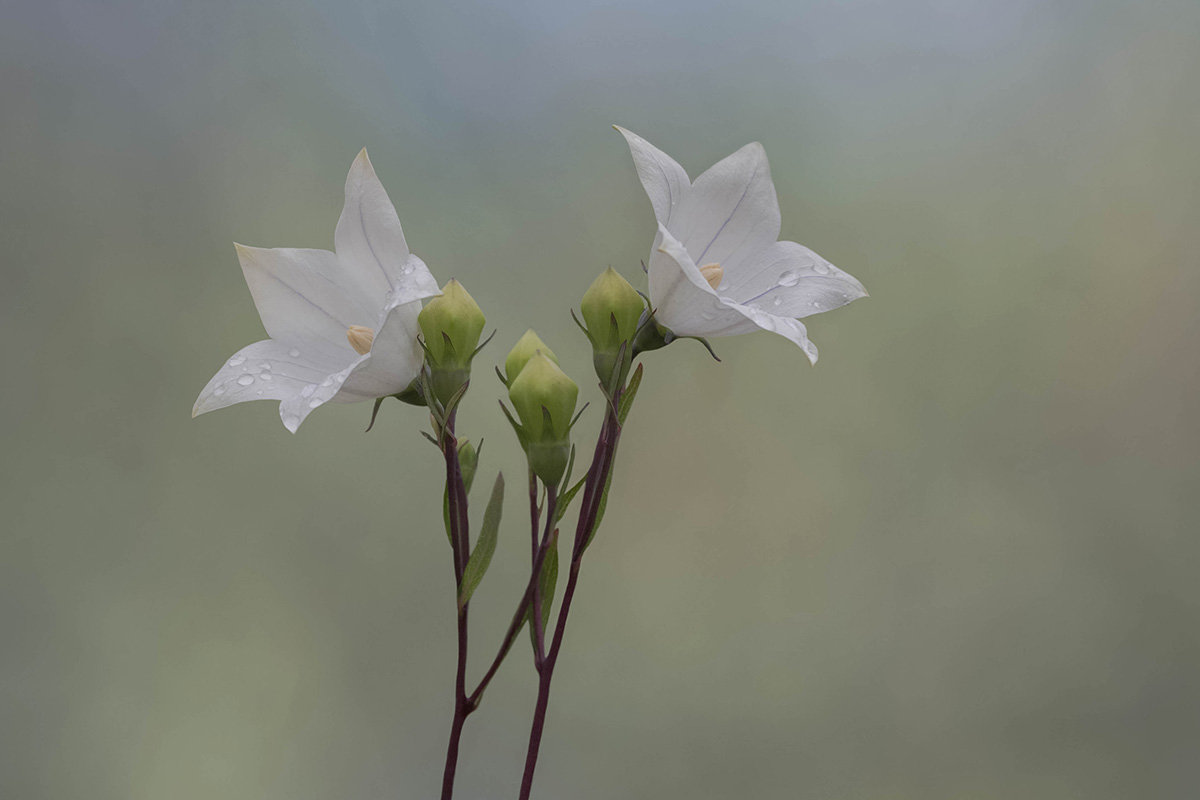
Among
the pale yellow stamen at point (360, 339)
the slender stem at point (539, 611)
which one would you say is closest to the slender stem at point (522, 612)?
the slender stem at point (539, 611)

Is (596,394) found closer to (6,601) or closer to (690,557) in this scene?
(690,557)

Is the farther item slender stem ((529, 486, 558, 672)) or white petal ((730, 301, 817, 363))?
slender stem ((529, 486, 558, 672))

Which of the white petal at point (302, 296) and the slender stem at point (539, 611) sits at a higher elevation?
the white petal at point (302, 296)

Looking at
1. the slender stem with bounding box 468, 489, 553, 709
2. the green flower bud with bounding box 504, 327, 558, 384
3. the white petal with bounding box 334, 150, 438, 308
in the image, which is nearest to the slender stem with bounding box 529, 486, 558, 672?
the slender stem with bounding box 468, 489, 553, 709

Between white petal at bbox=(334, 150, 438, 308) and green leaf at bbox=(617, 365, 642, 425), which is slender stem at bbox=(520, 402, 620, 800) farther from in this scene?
white petal at bbox=(334, 150, 438, 308)

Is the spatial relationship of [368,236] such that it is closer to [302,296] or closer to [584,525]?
[302,296]

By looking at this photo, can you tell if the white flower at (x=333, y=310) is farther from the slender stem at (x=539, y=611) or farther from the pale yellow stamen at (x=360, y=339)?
the slender stem at (x=539, y=611)

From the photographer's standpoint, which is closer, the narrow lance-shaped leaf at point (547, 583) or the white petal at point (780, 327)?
the white petal at point (780, 327)
